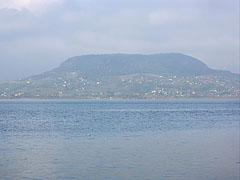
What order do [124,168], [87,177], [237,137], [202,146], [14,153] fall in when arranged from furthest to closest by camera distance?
1. [237,137]
2. [202,146]
3. [14,153]
4. [124,168]
5. [87,177]

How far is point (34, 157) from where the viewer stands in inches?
1070

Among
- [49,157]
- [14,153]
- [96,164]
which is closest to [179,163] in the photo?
[96,164]

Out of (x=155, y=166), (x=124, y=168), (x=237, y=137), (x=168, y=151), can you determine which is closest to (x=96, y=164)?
(x=124, y=168)

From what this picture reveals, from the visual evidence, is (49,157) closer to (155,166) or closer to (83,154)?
(83,154)

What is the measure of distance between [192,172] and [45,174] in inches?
328

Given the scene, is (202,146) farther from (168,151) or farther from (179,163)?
(179,163)

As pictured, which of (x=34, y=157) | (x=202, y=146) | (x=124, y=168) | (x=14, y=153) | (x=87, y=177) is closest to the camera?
(x=87, y=177)

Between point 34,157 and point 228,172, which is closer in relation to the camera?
point 228,172

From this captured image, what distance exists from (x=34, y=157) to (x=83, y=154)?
348 centimetres

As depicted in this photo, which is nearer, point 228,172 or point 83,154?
point 228,172

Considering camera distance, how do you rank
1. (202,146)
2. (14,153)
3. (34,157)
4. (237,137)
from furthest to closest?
(237,137), (202,146), (14,153), (34,157)

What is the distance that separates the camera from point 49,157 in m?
27.3

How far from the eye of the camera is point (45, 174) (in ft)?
72.2

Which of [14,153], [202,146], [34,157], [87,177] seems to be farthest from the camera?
[202,146]
